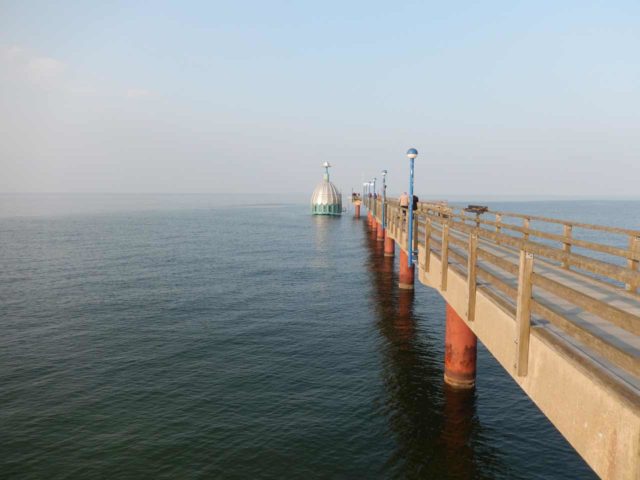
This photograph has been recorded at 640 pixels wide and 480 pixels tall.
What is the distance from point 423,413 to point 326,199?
329 feet

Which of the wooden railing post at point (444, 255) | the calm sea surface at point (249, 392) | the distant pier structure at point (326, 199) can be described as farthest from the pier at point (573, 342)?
the distant pier structure at point (326, 199)

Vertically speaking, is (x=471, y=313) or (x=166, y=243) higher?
(x=471, y=313)

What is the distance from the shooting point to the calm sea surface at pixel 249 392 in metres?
11.2

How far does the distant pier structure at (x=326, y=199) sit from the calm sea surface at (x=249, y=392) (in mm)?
82400

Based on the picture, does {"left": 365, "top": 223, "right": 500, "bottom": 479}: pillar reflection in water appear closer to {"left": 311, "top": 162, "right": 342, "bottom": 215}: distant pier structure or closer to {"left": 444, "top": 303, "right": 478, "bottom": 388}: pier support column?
{"left": 444, "top": 303, "right": 478, "bottom": 388}: pier support column

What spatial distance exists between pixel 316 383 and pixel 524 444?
6515 millimetres

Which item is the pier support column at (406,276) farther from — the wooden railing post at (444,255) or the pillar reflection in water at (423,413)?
the wooden railing post at (444,255)

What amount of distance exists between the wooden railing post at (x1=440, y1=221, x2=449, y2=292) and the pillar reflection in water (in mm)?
4048

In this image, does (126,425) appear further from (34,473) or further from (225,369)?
(225,369)

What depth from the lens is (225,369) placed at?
54.6 ft

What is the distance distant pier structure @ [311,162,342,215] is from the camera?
368 ft

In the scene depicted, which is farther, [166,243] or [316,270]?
[166,243]

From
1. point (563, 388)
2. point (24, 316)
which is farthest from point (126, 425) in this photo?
point (24, 316)

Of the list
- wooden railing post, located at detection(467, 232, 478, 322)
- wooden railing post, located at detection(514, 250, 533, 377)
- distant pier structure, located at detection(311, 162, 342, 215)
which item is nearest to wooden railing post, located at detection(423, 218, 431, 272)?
wooden railing post, located at detection(467, 232, 478, 322)
